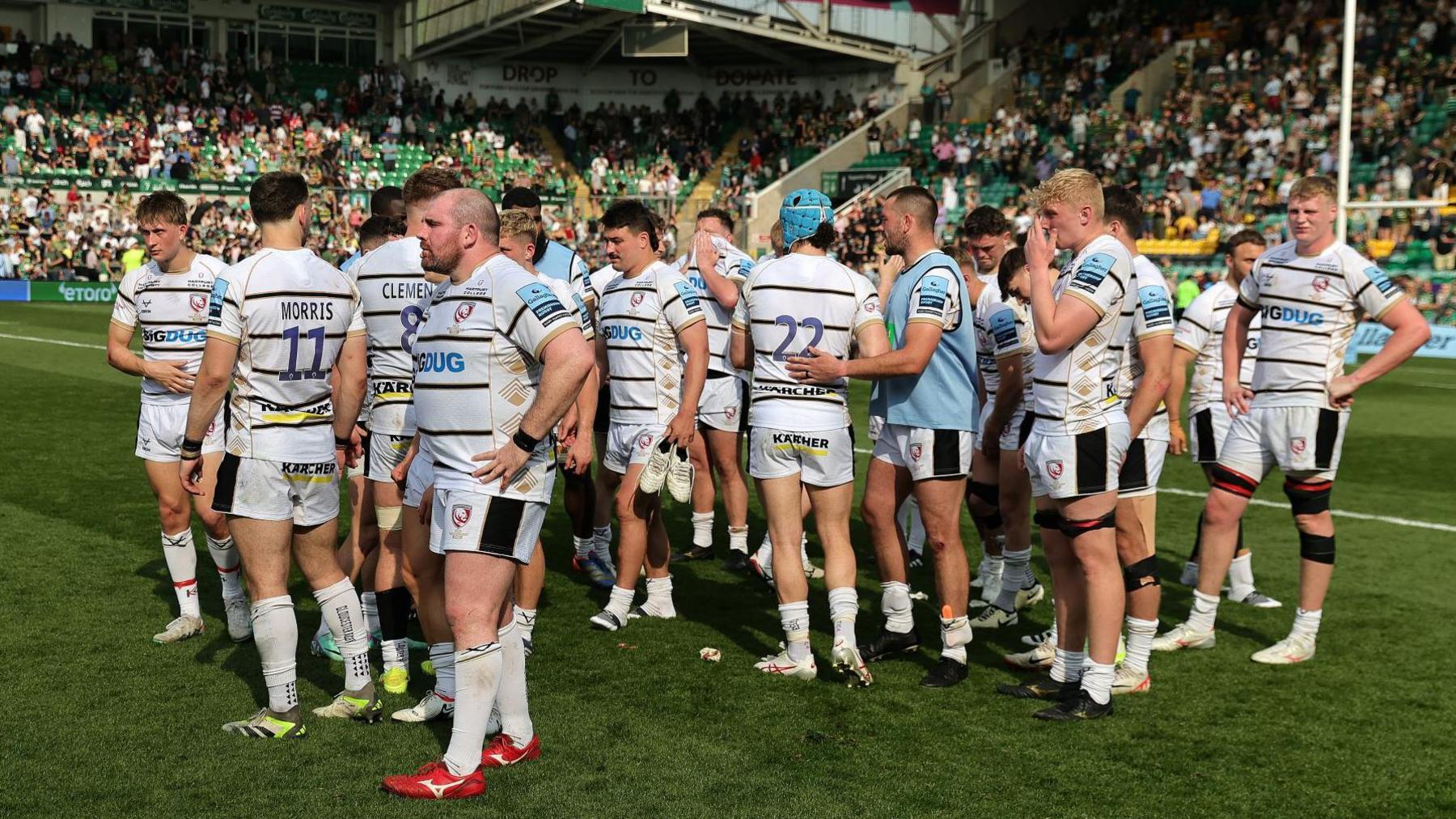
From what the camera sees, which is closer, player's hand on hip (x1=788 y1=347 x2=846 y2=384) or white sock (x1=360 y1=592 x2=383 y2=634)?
player's hand on hip (x1=788 y1=347 x2=846 y2=384)

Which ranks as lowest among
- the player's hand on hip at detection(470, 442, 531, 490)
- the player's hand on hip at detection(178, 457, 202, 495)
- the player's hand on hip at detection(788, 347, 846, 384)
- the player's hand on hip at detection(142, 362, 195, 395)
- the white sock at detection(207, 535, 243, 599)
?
the white sock at detection(207, 535, 243, 599)

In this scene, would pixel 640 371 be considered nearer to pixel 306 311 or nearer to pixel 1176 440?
pixel 306 311

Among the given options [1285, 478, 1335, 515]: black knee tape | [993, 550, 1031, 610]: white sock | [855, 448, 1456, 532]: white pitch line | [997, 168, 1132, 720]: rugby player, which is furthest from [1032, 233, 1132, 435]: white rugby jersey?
[855, 448, 1456, 532]: white pitch line

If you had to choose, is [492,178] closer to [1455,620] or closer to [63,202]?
[63,202]

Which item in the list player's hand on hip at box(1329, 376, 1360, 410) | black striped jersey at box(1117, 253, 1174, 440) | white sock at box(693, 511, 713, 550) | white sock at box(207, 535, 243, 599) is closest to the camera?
black striped jersey at box(1117, 253, 1174, 440)

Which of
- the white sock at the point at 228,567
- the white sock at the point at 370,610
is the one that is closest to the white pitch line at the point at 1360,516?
the white sock at the point at 370,610

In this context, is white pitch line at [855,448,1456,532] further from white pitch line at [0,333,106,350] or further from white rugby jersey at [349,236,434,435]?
white pitch line at [0,333,106,350]

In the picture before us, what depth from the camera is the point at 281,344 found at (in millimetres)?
5438

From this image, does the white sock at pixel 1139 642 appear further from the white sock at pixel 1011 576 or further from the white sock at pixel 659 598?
the white sock at pixel 659 598

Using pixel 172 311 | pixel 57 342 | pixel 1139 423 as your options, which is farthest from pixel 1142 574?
pixel 57 342

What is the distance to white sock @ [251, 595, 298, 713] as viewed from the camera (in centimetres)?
Answer: 548

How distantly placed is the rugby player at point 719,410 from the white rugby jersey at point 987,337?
160 cm

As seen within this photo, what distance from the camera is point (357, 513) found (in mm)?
6992

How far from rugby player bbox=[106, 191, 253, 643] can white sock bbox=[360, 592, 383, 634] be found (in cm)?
63
